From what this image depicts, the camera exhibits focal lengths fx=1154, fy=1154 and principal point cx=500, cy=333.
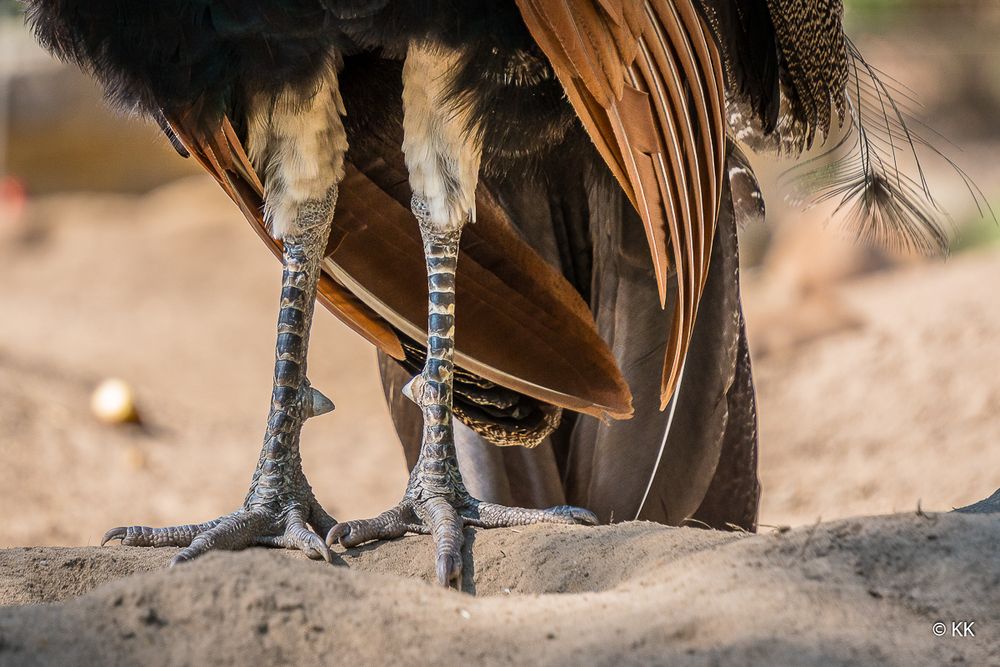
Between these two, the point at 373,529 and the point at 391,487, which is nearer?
the point at 373,529

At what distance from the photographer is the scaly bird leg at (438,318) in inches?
101

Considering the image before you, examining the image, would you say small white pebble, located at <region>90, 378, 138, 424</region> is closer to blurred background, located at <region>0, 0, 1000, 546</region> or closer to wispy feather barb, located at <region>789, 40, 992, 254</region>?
blurred background, located at <region>0, 0, 1000, 546</region>

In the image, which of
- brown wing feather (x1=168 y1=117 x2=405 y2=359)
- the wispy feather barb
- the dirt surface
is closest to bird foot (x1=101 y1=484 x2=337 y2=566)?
brown wing feather (x1=168 y1=117 x2=405 y2=359)

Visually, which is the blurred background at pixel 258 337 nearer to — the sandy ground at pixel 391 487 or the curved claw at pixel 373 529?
the sandy ground at pixel 391 487

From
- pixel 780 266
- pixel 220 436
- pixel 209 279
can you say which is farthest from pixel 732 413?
pixel 209 279

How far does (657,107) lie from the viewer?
2523mm

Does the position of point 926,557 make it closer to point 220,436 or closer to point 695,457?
point 695,457

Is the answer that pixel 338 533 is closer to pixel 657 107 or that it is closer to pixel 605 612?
pixel 605 612

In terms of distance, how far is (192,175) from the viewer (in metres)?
13.5

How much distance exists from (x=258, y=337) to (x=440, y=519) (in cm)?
691

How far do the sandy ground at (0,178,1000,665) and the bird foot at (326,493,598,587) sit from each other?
53mm

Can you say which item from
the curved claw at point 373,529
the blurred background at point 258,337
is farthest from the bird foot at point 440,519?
the blurred background at point 258,337

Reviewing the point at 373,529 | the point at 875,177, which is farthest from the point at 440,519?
the point at 875,177

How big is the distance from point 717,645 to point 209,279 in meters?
9.31
